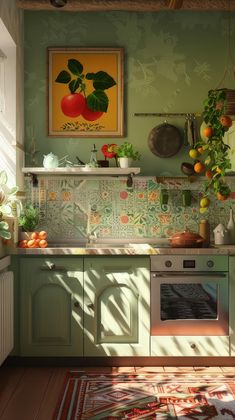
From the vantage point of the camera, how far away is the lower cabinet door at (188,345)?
151 inches

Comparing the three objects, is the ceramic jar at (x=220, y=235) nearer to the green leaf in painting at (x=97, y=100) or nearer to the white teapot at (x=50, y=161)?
the white teapot at (x=50, y=161)

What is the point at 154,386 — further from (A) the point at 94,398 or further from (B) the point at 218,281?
(B) the point at 218,281

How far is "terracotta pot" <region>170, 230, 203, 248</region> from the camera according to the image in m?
4.01

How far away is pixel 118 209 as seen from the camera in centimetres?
442

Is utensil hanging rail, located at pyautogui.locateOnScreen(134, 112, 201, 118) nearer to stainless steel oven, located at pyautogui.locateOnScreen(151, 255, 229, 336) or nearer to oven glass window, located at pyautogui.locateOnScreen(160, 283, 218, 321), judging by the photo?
stainless steel oven, located at pyautogui.locateOnScreen(151, 255, 229, 336)

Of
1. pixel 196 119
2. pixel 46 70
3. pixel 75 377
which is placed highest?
pixel 46 70

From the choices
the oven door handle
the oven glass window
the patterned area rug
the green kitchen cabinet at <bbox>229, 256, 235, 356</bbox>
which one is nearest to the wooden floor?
the patterned area rug

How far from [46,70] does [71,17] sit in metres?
0.49

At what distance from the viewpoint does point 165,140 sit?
438 centimetres

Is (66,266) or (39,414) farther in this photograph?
(66,266)

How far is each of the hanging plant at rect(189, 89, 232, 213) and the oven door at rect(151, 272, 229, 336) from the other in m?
0.66

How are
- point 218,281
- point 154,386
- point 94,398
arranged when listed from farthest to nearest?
point 218,281 < point 154,386 < point 94,398

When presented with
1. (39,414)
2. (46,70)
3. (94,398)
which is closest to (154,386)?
(94,398)

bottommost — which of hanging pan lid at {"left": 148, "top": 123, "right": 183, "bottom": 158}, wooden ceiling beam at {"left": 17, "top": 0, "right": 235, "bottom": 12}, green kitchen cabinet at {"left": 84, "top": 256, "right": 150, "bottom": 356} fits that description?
A: green kitchen cabinet at {"left": 84, "top": 256, "right": 150, "bottom": 356}
